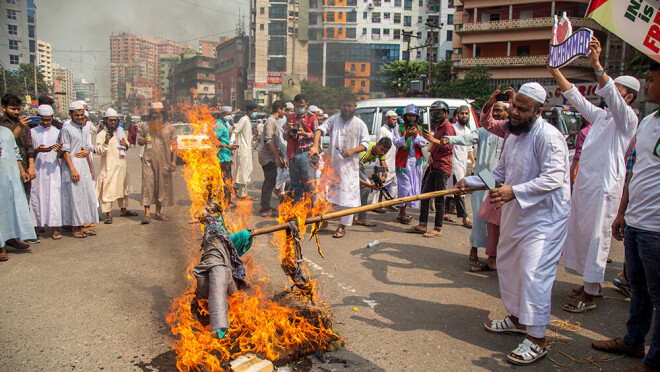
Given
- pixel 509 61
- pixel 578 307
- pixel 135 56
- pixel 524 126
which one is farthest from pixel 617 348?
pixel 509 61

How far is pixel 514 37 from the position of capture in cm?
4375

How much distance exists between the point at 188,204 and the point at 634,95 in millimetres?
8053

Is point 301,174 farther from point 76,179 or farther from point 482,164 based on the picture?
point 76,179

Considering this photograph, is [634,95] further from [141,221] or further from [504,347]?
[141,221]

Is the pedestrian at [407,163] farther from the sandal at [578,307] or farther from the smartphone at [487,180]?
the smartphone at [487,180]

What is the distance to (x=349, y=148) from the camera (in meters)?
6.77

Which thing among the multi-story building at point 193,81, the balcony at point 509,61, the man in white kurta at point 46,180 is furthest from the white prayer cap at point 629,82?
the balcony at point 509,61

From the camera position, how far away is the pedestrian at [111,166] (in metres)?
7.69

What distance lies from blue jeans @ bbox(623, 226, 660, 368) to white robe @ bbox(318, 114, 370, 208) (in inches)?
158

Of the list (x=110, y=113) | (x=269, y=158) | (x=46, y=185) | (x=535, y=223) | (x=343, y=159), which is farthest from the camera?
(x=269, y=158)

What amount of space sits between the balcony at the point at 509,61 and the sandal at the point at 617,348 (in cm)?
4253

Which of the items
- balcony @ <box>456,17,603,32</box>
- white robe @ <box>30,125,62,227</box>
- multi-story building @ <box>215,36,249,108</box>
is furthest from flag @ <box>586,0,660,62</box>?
balcony @ <box>456,17,603,32</box>

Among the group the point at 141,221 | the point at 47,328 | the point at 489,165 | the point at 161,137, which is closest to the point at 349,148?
the point at 489,165

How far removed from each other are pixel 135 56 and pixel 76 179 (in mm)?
2103
